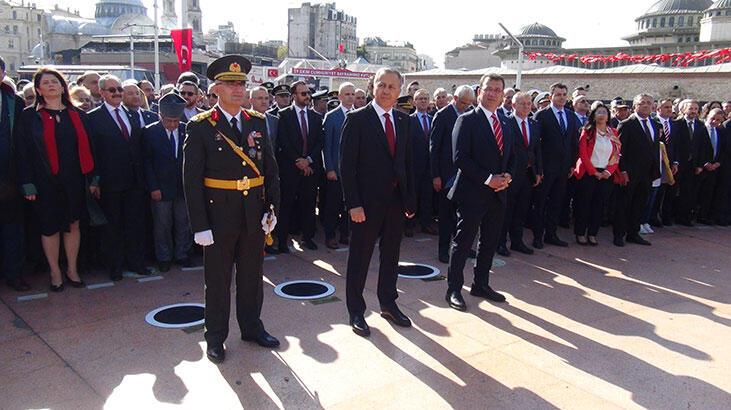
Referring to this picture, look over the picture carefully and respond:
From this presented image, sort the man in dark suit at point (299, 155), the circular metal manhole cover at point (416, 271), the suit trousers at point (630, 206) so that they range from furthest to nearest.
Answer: the suit trousers at point (630, 206) → the man in dark suit at point (299, 155) → the circular metal manhole cover at point (416, 271)

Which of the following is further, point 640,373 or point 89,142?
point 89,142

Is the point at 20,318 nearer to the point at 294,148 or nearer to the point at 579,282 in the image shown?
the point at 294,148

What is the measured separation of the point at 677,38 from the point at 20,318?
7572cm

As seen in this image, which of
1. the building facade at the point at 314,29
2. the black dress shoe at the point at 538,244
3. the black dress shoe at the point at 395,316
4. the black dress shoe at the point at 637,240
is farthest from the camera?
the building facade at the point at 314,29

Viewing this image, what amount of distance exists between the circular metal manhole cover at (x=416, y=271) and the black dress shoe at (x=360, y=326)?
4.93 feet

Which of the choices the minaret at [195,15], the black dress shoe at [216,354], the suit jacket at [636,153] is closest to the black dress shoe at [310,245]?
the black dress shoe at [216,354]

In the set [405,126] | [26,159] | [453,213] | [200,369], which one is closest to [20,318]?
[26,159]

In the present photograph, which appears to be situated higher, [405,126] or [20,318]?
[405,126]

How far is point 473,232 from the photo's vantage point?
16.4 ft

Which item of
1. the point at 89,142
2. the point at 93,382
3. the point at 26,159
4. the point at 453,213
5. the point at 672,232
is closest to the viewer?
the point at 93,382

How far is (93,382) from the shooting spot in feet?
11.5

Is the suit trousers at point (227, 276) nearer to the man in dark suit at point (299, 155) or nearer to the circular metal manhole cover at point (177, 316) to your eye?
the circular metal manhole cover at point (177, 316)

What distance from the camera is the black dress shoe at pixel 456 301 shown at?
498 centimetres

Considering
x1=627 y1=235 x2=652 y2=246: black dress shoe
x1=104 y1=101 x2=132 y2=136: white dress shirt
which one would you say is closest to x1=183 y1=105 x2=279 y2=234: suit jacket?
x1=104 y1=101 x2=132 y2=136: white dress shirt
